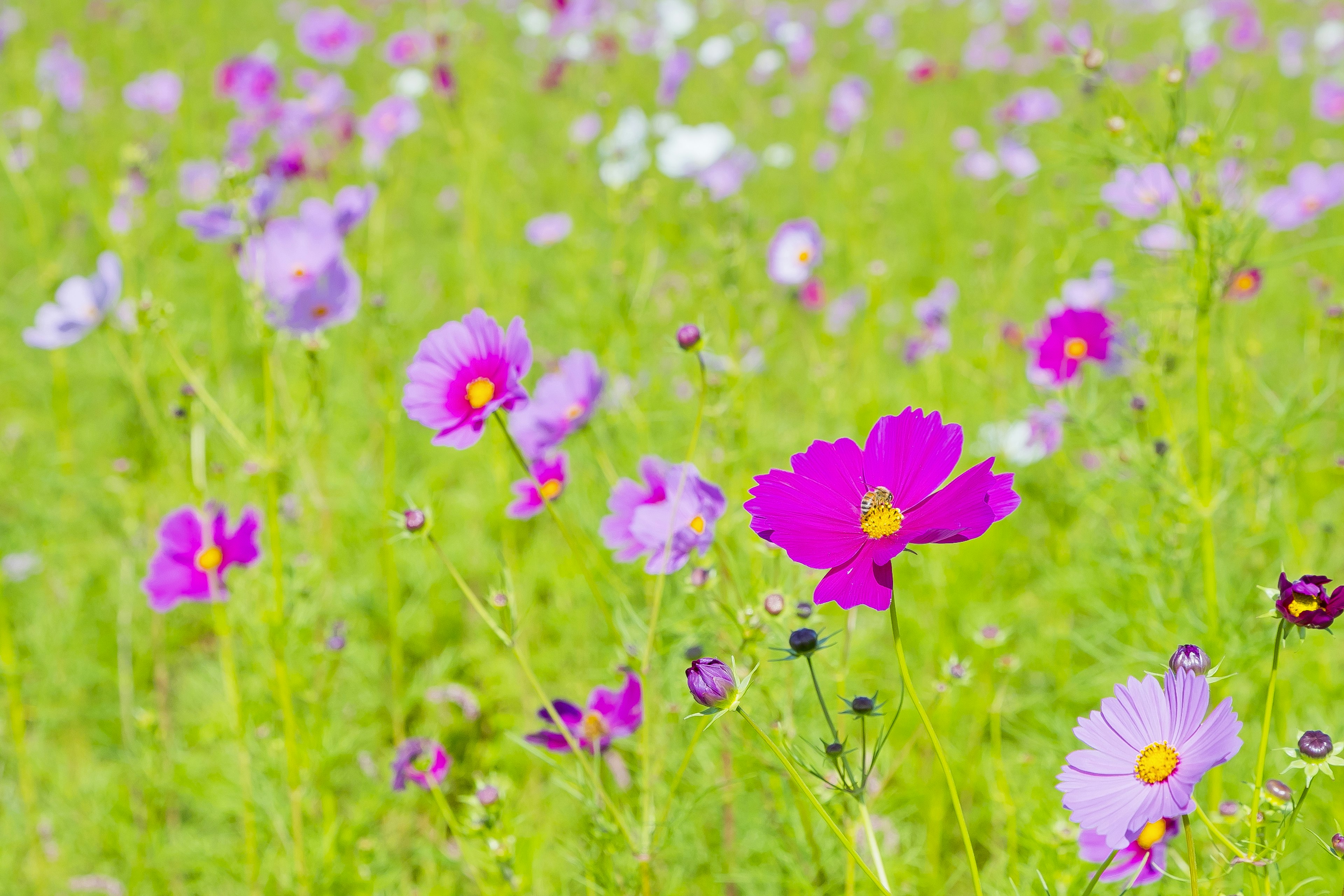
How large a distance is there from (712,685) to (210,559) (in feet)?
3.44

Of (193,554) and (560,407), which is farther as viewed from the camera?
(193,554)

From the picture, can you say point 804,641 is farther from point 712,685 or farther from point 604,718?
point 604,718

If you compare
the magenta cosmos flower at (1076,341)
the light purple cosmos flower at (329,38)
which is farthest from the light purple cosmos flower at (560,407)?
the light purple cosmos flower at (329,38)

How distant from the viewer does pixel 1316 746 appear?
58 cm

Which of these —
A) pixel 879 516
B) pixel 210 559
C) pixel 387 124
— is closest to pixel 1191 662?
pixel 879 516

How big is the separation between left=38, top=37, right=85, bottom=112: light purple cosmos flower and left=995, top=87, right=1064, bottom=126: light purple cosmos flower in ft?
11.2

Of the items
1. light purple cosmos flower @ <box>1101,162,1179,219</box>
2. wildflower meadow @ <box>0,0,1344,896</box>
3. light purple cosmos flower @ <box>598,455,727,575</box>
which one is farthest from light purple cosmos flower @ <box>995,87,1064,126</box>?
light purple cosmos flower @ <box>598,455,727,575</box>

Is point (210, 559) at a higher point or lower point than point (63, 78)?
higher

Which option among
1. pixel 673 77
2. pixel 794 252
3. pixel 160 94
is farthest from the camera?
pixel 673 77

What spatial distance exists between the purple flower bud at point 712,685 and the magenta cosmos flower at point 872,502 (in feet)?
0.28

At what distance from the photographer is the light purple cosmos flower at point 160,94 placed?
292cm

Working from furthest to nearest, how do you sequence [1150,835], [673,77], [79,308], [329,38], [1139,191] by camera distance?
[329,38]
[673,77]
[79,308]
[1139,191]
[1150,835]

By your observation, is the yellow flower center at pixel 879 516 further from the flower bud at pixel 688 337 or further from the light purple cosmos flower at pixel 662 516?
the flower bud at pixel 688 337

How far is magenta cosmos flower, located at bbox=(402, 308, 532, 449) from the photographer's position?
33.4 inches
